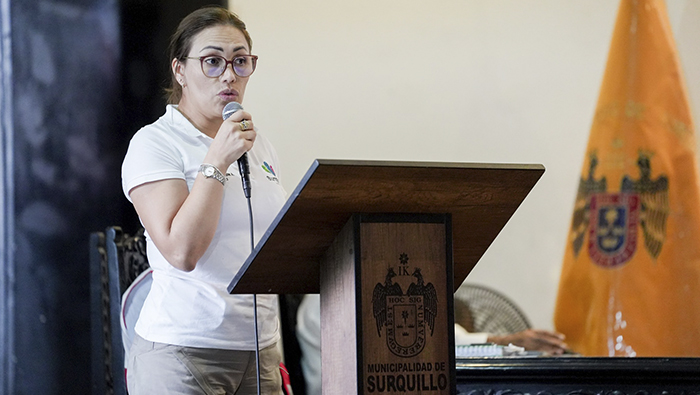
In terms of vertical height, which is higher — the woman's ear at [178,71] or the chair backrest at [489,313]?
the woman's ear at [178,71]

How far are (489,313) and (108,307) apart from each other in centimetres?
208

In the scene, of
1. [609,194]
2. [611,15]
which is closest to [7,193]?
[609,194]

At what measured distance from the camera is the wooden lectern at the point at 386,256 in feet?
3.31

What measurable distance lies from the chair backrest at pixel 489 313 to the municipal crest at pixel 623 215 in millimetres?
527

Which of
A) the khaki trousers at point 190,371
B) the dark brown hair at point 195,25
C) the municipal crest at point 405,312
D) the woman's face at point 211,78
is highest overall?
the dark brown hair at point 195,25

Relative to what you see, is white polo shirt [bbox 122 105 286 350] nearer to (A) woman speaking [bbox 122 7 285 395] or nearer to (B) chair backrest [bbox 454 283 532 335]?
(A) woman speaking [bbox 122 7 285 395]

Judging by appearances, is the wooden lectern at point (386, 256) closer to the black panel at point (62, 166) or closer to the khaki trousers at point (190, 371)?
the khaki trousers at point (190, 371)

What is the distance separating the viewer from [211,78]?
1480 millimetres

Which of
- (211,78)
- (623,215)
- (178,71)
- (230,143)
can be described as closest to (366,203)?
(230,143)

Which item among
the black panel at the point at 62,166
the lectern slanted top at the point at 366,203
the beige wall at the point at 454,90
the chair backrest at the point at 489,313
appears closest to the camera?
the lectern slanted top at the point at 366,203

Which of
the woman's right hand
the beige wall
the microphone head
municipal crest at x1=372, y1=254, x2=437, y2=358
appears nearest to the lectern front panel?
municipal crest at x1=372, y1=254, x2=437, y2=358

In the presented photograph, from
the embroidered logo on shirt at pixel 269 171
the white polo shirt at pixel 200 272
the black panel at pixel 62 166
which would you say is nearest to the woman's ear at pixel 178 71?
the white polo shirt at pixel 200 272

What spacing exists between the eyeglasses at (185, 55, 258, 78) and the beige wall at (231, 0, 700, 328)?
99.9 inches

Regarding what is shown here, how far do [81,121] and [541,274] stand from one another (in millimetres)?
2614
